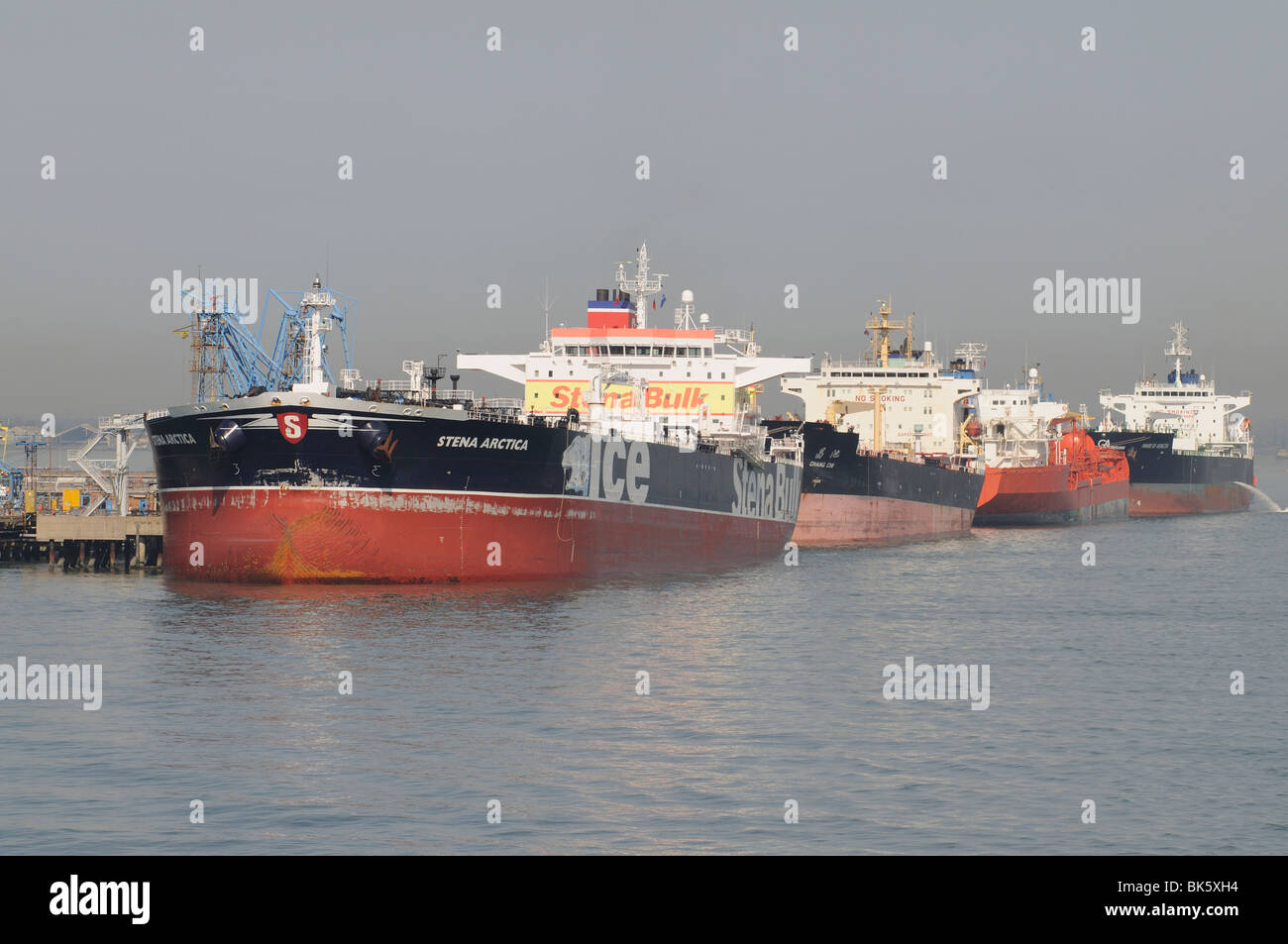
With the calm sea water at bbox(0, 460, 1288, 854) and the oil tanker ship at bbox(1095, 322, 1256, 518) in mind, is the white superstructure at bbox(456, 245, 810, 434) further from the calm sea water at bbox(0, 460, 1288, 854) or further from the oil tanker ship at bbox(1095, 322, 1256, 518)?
the oil tanker ship at bbox(1095, 322, 1256, 518)

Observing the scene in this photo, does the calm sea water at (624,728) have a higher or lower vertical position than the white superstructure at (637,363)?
lower

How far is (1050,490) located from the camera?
3477 inches

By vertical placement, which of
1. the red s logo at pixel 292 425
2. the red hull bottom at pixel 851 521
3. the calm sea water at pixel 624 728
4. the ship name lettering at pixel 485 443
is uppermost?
the red s logo at pixel 292 425

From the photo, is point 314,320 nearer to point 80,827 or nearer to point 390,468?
point 390,468

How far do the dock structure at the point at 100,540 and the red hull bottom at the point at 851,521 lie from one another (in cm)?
2917

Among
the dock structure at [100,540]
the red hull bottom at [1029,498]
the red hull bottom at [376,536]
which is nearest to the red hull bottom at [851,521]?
the red hull bottom at [1029,498]

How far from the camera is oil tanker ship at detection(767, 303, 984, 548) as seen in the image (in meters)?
66.7

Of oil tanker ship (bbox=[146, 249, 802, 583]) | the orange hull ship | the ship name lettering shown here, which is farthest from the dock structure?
the orange hull ship

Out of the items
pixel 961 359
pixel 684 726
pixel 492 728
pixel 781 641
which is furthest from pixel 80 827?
pixel 961 359

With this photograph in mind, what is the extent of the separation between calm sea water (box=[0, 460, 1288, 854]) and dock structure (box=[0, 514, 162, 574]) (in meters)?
10.6

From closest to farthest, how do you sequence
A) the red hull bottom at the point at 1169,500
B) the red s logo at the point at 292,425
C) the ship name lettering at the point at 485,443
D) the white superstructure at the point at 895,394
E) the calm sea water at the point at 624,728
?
the calm sea water at the point at 624,728 → the red s logo at the point at 292,425 → the ship name lettering at the point at 485,443 → the white superstructure at the point at 895,394 → the red hull bottom at the point at 1169,500

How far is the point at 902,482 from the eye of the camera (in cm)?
7081

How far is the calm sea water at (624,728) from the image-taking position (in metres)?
16.9

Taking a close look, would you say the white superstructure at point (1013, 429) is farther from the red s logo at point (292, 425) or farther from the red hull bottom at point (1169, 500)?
the red s logo at point (292, 425)
